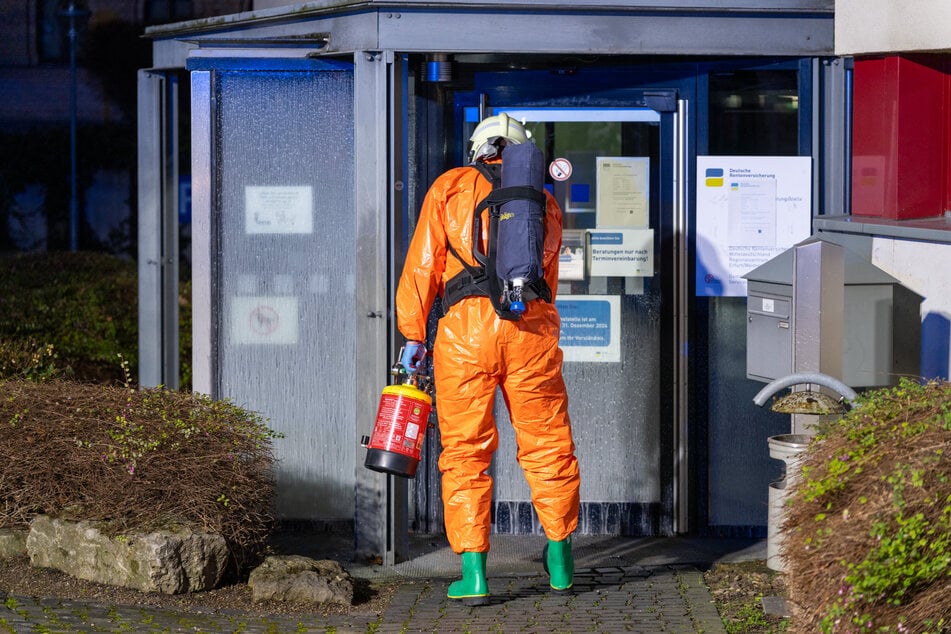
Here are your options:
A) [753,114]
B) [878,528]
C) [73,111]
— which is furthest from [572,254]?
[73,111]

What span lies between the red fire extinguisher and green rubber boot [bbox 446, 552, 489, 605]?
0.42m

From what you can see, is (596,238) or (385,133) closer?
(385,133)

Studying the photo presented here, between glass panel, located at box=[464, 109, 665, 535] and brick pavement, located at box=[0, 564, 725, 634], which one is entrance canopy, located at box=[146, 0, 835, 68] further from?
brick pavement, located at box=[0, 564, 725, 634]

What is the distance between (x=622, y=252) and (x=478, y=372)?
164cm

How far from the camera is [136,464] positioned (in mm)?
5770

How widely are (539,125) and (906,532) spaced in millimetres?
3613

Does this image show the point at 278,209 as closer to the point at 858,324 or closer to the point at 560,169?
the point at 560,169

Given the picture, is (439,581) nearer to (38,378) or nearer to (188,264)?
(38,378)

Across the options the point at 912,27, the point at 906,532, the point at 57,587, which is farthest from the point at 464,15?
the point at 906,532

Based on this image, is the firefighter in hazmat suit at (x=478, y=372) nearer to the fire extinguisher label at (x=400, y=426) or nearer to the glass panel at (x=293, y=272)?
the fire extinguisher label at (x=400, y=426)

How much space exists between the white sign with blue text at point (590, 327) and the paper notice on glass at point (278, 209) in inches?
51.6

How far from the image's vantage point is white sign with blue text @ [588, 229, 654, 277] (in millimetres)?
7070

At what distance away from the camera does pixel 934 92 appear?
6438mm

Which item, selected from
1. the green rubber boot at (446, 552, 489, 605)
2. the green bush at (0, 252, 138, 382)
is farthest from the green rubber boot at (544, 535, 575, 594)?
the green bush at (0, 252, 138, 382)
